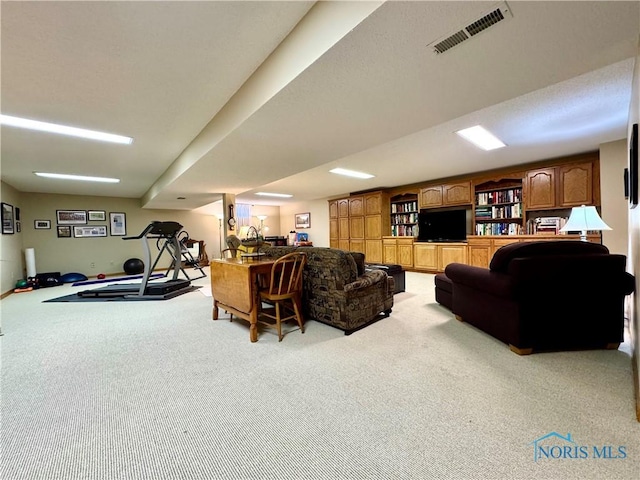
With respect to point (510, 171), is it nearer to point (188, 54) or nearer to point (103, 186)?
point (188, 54)

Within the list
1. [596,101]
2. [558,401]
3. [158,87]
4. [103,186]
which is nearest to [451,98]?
[596,101]

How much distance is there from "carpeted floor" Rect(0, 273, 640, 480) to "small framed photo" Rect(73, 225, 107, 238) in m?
6.01

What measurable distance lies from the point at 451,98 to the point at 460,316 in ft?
7.62

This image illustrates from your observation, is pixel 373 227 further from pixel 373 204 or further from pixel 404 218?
pixel 404 218

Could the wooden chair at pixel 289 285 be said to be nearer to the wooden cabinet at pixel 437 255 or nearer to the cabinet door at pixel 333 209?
the wooden cabinet at pixel 437 255

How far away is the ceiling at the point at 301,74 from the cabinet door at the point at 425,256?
10.2 ft

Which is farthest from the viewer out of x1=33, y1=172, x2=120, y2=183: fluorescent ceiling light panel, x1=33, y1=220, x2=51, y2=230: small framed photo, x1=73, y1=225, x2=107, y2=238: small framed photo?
x1=73, y1=225, x2=107, y2=238: small framed photo

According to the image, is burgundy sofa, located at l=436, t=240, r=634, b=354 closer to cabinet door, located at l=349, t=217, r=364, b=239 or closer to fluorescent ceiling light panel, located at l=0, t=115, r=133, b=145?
fluorescent ceiling light panel, located at l=0, t=115, r=133, b=145

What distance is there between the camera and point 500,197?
552cm

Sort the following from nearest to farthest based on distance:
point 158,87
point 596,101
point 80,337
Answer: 1. point 158,87
2. point 596,101
3. point 80,337

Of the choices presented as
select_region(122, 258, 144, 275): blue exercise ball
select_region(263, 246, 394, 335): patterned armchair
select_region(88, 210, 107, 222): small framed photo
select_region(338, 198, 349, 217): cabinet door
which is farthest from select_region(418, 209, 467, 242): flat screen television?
select_region(88, 210, 107, 222): small framed photo

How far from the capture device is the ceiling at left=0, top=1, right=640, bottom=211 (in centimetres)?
138

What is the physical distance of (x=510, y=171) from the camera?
209 inches

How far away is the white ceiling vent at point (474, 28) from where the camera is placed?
4.06 feet
